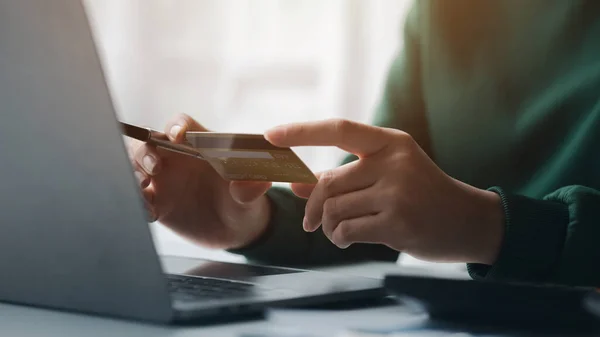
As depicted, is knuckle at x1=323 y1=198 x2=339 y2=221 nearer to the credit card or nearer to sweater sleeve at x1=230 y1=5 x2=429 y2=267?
the credit card

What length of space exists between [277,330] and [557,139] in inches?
20.3

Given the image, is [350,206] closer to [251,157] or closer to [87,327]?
[251,157]

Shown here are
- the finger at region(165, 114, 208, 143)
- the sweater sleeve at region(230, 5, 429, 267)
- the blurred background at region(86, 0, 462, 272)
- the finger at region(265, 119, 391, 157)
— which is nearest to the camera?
the finger at region(265, 119, 391, 157)

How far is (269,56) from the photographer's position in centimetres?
125

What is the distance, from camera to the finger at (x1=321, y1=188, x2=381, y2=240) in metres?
0.59

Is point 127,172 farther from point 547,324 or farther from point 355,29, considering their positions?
point 355,29

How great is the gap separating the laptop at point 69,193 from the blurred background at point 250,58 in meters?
0.64

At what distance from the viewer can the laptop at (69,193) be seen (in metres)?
0.34

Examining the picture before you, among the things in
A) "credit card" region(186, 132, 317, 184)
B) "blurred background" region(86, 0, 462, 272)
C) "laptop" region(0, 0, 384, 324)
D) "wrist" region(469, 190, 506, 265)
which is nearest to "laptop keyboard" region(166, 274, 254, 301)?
"laptop" region(0, 0, 384, 324)

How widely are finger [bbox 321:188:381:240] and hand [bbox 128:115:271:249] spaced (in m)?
0.14

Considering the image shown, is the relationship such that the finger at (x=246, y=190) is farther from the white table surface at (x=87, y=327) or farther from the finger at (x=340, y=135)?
the white table surface at (x=87, y=327)

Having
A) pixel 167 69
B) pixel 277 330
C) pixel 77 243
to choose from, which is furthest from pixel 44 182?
pixel 167 69

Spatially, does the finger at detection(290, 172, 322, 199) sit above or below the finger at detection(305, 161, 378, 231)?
below

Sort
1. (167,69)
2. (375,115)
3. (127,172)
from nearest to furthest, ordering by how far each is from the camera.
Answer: (127,172) → (375,115) → (167,69)
